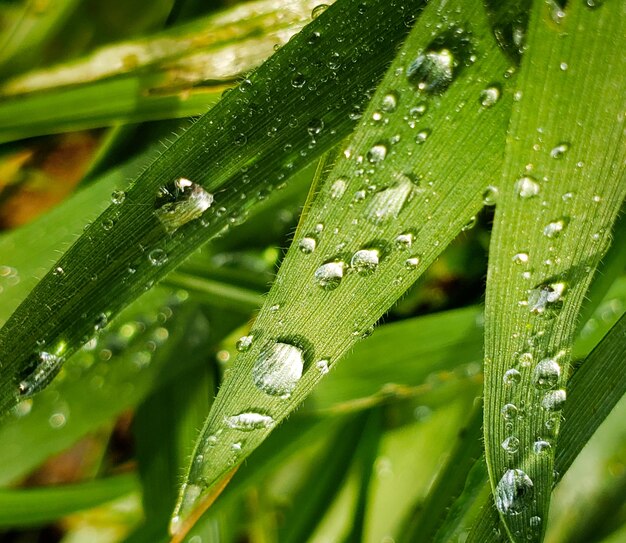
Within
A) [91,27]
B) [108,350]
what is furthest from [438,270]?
[91,27]

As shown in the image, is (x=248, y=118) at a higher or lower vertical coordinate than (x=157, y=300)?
lower

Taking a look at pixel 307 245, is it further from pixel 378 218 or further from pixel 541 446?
pixel 541 446

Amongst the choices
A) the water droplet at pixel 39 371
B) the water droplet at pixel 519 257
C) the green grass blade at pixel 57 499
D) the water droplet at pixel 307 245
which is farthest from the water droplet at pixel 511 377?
the green grass blade at pixel 57 499

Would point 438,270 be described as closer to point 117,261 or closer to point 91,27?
point 117,261

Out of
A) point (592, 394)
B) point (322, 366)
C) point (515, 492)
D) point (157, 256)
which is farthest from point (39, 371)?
point (592, 394)

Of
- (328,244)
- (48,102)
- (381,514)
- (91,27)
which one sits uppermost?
(91,27)

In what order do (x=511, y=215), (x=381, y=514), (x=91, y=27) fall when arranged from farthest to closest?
(x=91, y=27), (x=381, y=514), (x=511, y=215)

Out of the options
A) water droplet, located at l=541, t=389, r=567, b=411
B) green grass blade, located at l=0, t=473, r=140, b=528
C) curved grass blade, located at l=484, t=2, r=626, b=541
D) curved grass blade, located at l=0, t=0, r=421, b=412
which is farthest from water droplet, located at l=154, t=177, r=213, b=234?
green grass blade, located at l=0, t=473, r=140, b=528
